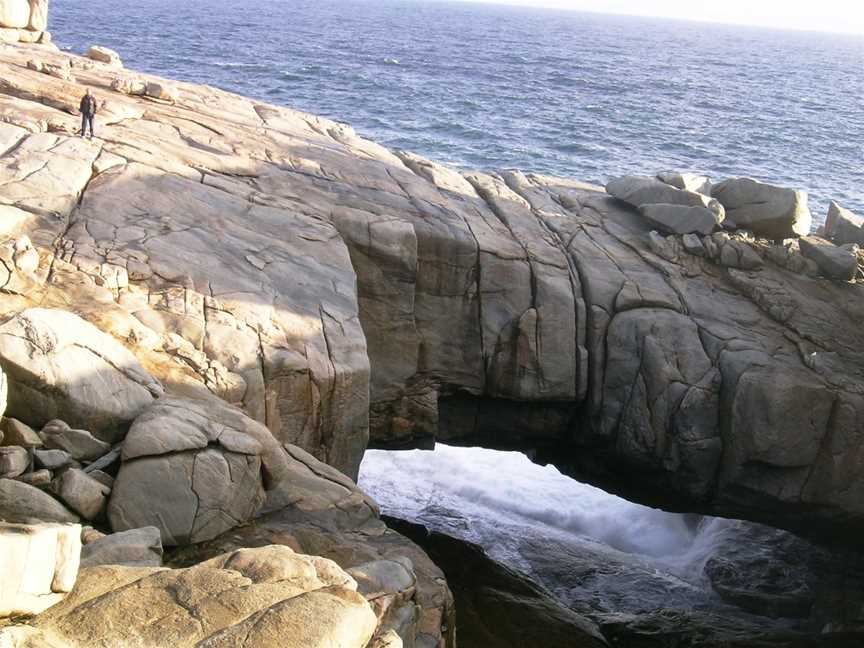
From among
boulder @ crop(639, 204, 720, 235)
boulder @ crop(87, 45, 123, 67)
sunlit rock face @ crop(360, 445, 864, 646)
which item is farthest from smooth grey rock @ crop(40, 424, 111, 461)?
boulder @ crop(87, 45, 123, 67)

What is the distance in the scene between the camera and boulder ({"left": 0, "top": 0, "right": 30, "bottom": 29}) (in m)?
30.1

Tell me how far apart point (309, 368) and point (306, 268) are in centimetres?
280

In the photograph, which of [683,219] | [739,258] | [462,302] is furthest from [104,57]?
[739,258]

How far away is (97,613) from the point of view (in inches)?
330

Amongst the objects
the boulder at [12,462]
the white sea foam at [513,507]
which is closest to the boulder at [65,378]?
the boulder at [12,462]

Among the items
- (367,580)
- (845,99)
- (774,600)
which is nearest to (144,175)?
(367,580)

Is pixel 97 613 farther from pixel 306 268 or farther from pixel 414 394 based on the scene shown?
pixel 414 394

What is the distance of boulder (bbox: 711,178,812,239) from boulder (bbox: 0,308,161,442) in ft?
53.8

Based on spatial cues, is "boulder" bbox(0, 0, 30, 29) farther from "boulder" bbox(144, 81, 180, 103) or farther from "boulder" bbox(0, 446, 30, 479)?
"boulder" bbox(0, 446, 30, 479)

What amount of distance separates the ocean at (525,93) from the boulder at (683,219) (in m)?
22.0

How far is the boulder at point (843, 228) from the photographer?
25.3 metres

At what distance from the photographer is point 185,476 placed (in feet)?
40.1

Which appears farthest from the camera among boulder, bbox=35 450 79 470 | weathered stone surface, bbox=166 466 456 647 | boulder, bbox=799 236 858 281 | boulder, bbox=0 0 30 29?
boulder, bbox=0 0 30 29

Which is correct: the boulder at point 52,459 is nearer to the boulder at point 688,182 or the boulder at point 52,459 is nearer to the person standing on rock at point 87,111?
the person standing on rock at point 87,111
